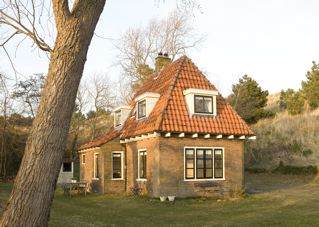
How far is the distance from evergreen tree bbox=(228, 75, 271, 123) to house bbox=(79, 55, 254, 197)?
19.0 meters

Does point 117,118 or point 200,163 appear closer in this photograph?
point 200,163

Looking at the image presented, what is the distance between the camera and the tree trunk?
5.31 meters

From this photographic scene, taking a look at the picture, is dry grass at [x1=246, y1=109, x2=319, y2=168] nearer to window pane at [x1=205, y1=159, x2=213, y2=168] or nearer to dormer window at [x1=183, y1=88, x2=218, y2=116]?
window pane at [x1=205, y1=159, x2=213, y2=168]

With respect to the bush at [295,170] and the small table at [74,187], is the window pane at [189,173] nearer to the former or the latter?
the small table at [74,187]

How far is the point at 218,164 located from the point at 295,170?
11622 millimetres

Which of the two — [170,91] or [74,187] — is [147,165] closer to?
[170,91]

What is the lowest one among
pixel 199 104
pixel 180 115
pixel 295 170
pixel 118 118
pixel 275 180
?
pixel 275 180

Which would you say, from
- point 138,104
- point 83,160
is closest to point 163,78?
point 138,104

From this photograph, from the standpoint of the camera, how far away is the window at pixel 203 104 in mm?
21556

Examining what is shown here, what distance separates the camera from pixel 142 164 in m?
22.5

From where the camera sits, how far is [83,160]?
28891 mm

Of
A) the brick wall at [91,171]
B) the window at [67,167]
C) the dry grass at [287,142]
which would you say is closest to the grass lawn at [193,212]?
the brick wall at [91,171]

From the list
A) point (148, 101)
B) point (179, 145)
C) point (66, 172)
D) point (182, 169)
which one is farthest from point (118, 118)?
point (66, 172)

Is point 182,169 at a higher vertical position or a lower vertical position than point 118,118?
lower
